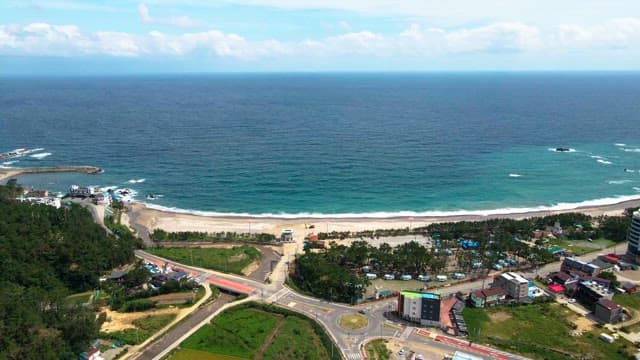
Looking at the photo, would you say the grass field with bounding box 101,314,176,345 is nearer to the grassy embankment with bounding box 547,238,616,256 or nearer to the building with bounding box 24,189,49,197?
the building with bounding box 24,189,49,197

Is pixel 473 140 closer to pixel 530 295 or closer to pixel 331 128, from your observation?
pixel 331 128

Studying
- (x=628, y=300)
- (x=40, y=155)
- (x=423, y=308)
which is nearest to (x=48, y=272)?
(x=423, y=308)

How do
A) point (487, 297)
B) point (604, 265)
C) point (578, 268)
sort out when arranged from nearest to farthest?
point (487, 297)
point (578, 268)
point (604, 265)

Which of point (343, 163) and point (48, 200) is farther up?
point (343, 163)

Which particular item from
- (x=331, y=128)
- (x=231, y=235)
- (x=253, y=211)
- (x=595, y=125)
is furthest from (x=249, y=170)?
(x=595, y=125)

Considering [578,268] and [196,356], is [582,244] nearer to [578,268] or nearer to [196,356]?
[578,268]
